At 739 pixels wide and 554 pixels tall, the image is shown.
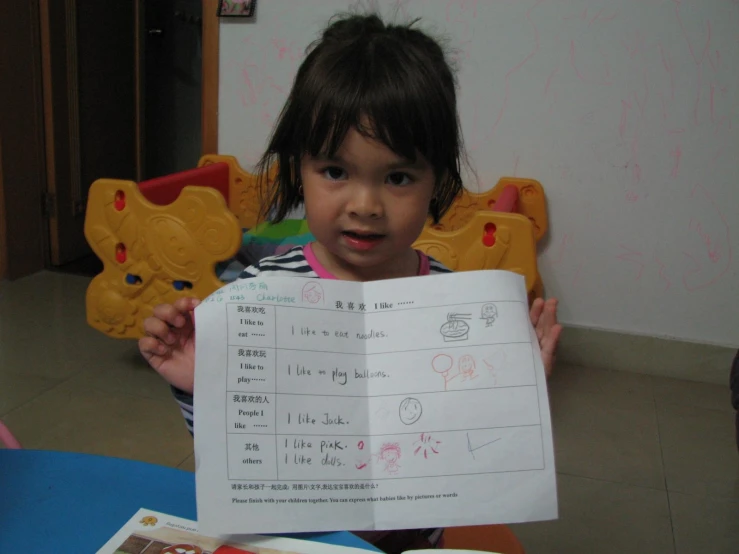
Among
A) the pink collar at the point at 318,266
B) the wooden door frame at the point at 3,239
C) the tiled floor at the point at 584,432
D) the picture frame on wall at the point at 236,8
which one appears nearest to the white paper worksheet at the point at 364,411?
the pink collar at the point at 318,266

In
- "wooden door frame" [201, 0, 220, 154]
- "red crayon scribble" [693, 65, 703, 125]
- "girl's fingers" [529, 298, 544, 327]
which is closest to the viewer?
"girl's fingers" [529, 298, 544, 327]

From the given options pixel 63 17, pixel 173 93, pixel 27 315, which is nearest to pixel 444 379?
pixel 27 315

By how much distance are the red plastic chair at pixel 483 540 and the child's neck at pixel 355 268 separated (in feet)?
0.94

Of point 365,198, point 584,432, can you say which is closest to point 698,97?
point 584,432

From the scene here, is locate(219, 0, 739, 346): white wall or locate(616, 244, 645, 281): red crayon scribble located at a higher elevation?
locate(219, 0, 739, 346): white wall

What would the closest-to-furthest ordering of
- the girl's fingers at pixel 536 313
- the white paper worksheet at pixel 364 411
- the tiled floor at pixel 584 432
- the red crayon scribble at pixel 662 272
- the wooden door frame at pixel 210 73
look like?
the white paper worksheet at pixel 364 411 < the girl's fingers at pixel 536 313 < the tiled floor at pixel 584 432 < the red crayon scribble at pixel 662 272 < the wooden door frame at pixel 210 73

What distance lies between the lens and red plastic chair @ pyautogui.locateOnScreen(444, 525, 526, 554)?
68 cm

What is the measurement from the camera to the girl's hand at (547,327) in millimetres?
543

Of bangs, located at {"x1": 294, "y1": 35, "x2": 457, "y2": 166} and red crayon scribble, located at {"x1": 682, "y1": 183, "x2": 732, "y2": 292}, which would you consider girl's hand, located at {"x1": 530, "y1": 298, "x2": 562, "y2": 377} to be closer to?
bangs, located at {"x1": 294, "y1": 35, "x2": 457, "y2": 166}

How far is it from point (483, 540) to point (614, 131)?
1315 millimetres

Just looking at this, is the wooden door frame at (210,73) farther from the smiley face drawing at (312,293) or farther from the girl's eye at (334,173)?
the smiley face drawing at (312,293)

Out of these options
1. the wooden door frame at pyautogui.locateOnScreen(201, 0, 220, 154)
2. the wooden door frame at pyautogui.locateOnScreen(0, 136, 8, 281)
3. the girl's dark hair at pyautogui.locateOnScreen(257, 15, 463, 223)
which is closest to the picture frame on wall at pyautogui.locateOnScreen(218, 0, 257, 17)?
the wooden door frame at pyautogui.locateOnScreen(201, 0, 220, 154)

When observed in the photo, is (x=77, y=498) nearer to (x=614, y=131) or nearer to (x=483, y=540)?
(x=483, y=540)

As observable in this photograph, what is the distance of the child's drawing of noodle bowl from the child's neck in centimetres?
25
